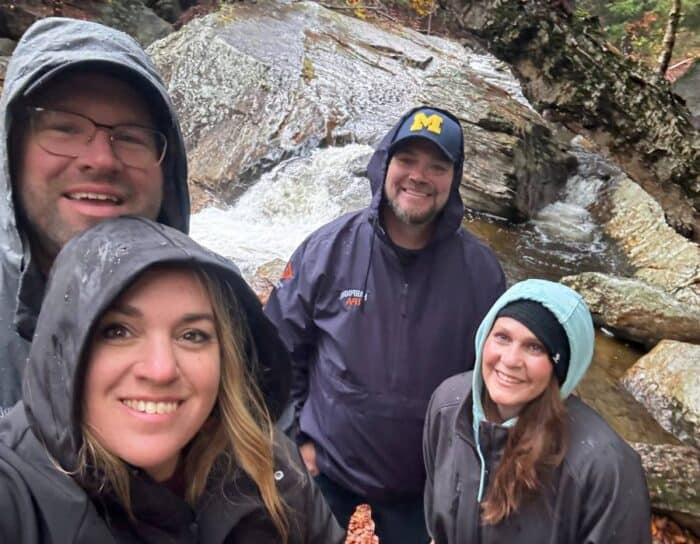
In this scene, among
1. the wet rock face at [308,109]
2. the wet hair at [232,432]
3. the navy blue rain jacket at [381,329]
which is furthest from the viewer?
the wet rock face at [308,109]

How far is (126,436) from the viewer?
1.23 meters

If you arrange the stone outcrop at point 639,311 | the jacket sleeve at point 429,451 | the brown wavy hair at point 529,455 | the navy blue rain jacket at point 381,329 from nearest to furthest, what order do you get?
the brown wavy hair at point 529,455 < the jacket sleeve at point 429,451 < the navy blue rain jacket at point 381,329 < the stone outcrop at point 639,311

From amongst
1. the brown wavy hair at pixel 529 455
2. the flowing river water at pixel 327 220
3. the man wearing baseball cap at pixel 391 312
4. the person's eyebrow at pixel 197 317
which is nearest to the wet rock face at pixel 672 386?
the flowing river water at pixel 327 220

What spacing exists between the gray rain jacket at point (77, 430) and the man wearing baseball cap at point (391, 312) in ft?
4.74

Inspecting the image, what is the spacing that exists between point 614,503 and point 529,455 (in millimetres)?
338

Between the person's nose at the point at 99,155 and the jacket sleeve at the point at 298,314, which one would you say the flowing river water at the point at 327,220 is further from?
the person's nose at the point at 99,155

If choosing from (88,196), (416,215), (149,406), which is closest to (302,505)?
(149,406)

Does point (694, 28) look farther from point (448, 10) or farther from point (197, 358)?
point (197, 358)

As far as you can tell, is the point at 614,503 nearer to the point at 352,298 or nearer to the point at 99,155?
the point at 352,298

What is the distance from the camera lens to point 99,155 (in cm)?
152

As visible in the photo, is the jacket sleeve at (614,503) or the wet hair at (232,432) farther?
the jacket sleeve at (614,503)

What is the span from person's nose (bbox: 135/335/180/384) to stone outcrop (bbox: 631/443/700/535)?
13.0 feet

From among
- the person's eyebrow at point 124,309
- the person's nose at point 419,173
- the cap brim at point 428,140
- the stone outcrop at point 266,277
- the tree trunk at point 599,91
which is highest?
the tree trunk at point 599,91

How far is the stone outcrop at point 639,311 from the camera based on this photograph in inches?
254
